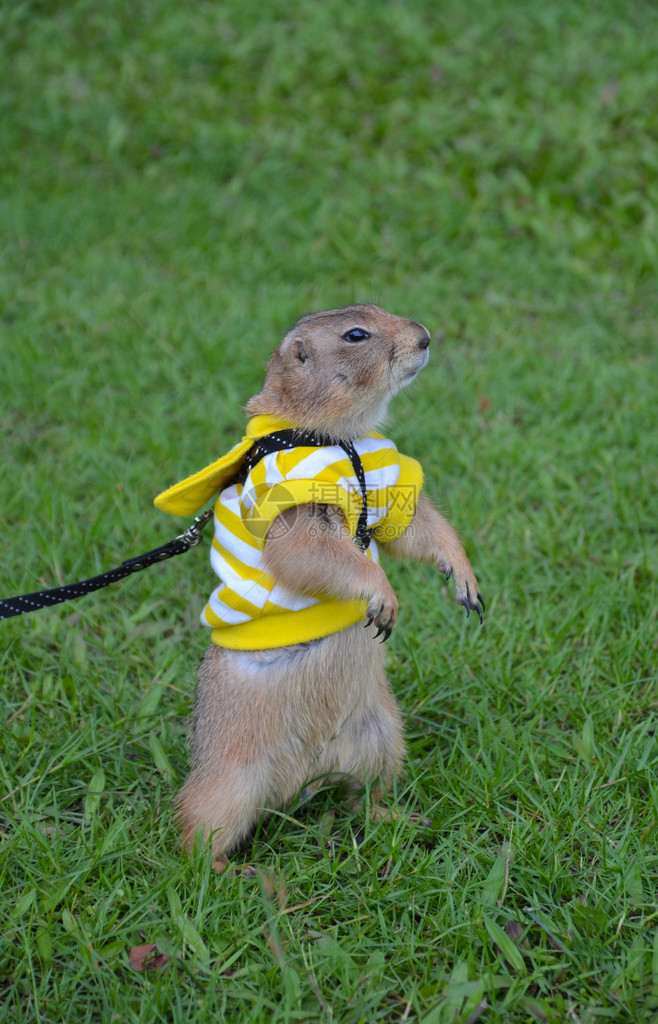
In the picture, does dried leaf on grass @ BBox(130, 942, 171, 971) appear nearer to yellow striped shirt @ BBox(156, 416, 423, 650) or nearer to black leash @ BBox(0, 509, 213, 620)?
yellow striped shirt @ BBox(156, 416, 423, 650)

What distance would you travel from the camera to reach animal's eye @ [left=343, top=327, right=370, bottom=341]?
7.75 ft

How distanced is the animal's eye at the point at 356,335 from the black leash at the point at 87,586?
0.66 m

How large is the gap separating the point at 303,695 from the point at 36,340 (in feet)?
10.9

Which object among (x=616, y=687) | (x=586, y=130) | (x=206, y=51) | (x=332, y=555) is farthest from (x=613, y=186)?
(x=332, y=555)

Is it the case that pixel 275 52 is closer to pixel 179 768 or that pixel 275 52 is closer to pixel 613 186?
pixel 613 186

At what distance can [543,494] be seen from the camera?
401 cm

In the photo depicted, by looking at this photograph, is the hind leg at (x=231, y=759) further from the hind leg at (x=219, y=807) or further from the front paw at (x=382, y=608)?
the front paw at (x=382, y=608)

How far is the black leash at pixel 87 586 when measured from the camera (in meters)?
2.51

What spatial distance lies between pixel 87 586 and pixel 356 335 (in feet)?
3.30

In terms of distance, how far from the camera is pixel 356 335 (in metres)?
2.36

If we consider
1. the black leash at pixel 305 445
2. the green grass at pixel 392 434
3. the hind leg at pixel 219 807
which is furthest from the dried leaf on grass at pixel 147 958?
the black leash at pixel 305 445

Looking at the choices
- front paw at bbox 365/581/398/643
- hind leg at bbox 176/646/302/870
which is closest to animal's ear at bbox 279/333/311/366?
front paw at bbox 365/581/398/643

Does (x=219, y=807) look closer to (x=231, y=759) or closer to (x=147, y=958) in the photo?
(x=231, y=759)

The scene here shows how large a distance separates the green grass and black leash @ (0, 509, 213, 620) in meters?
0.50
